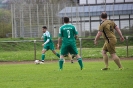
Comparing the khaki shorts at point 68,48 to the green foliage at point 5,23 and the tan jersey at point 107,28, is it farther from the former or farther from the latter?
the green foliage at point 5,23

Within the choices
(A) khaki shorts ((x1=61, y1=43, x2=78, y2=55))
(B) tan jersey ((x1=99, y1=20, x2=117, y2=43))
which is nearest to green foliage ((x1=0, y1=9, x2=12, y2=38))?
(A) khaki shorts ((x1=61, y1=43, x2=78, y2=55))

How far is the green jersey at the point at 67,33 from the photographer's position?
15219 mm

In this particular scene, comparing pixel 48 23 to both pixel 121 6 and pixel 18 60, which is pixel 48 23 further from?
pixel 18 60

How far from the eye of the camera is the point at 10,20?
4656 centimetres

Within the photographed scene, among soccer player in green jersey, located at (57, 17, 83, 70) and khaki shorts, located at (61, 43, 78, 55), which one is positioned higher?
soccer player in green jersey, located at (57, 17, 83, 70)

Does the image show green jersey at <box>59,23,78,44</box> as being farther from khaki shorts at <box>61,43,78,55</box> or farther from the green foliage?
the green foliage

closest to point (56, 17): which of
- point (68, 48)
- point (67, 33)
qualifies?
point (68, 48)

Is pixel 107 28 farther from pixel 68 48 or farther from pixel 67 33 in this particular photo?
pixel 68 48

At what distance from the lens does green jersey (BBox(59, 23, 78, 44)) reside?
15219 millimetres

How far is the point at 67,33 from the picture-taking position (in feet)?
50.0

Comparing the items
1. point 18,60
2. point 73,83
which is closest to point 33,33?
point 18,60

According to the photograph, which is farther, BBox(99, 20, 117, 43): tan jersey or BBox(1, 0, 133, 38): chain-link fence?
BBox(1, 0, 133, 38): chain-link fence

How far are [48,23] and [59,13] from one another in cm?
163

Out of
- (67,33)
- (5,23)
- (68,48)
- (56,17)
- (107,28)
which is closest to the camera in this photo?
(107,28)
